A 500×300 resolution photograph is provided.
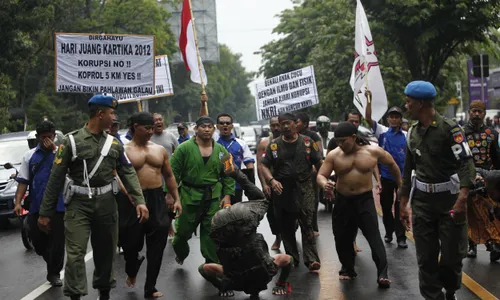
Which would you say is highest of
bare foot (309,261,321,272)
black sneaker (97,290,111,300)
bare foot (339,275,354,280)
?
black sneaker (97,290,111,300)

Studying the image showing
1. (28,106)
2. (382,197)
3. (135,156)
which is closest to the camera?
(135,156)

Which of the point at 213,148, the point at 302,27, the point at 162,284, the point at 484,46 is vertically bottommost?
the point at 162,284

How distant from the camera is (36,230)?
9.45m

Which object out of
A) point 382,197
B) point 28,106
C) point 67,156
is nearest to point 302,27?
point 28,106

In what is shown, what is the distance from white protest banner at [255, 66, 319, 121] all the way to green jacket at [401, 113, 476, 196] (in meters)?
13.7

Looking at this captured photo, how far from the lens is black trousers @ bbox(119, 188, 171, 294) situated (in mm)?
8578

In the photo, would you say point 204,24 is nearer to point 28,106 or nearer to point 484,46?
point 28,106

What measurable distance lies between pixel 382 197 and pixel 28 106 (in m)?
32.0

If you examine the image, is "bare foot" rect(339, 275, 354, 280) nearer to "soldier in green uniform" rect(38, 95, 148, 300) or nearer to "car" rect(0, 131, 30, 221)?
"soldier in green uniform" rect(38, 95, 148, 300)

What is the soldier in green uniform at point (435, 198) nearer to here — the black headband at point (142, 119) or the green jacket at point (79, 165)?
the green jacket at point (79, 165)

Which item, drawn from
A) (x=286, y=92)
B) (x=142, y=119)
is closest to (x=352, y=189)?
(x=142, y=119)

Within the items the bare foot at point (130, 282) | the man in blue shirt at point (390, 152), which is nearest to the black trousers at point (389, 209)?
the man in blue shirt at point (390, 152)

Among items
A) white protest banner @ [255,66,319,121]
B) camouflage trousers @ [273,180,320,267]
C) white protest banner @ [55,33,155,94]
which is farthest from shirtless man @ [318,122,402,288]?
white protest banner @ [255,66,319,121]

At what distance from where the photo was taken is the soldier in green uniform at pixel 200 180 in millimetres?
9008
